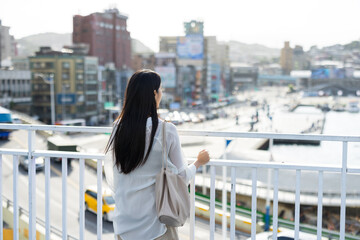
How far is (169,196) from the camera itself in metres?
0.86

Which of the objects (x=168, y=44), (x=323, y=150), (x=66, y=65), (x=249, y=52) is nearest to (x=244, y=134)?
(x=323, y=150)

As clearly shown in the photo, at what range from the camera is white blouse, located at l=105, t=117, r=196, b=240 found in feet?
2.89

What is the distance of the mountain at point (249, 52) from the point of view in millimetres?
56191

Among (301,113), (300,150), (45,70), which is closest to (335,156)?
(300,150)

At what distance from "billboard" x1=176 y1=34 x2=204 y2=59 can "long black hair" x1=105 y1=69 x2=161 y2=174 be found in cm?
2999

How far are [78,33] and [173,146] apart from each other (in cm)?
2871

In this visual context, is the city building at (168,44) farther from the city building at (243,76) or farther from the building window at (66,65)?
the building window at (66,65)

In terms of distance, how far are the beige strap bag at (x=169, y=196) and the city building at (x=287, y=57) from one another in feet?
125

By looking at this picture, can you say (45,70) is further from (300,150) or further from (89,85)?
(300,150)

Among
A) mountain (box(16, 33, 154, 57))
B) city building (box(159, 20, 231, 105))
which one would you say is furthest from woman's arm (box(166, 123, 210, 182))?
mountain (box(16, 33, 154, 57))

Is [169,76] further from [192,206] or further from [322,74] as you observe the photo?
[192,206]

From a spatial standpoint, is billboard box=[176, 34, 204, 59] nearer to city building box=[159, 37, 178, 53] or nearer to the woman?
city building box=[159, 37, 178, 53]

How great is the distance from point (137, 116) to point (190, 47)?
30.3m

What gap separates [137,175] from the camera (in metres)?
0.90
